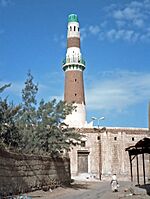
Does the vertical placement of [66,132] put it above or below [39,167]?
above

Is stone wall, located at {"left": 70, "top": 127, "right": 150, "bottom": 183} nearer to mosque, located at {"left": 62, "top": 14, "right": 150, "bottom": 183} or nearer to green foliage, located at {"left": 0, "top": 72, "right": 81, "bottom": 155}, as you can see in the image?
mosque, located at {"left": 62, "top": 14, "right": 150, "bottom": 183}

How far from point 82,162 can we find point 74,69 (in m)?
17.4

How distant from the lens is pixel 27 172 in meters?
22.5

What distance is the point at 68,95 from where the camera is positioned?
61219 millimetres

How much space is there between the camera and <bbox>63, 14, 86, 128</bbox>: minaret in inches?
2379

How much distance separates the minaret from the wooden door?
9160mm

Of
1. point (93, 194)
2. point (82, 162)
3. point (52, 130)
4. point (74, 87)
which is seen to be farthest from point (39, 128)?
point (74, 87)

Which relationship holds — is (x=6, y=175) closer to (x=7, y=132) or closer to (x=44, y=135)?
(x=7, y=132)

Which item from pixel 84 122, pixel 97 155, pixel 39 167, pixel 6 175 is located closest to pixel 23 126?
pixel 39 167

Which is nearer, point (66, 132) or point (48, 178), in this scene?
point (48, 178)

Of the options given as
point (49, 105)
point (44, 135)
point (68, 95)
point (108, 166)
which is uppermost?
point (68, 95)

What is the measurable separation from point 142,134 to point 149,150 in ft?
98.3

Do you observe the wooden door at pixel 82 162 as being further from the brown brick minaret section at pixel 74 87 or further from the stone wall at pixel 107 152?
the brown brick minaret section at pixel 74 87

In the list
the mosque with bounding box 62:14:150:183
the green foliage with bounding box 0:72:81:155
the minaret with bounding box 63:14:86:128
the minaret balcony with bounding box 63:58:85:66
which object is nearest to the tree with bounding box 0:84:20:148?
the green foliage with bounding box 0:72:81:155
